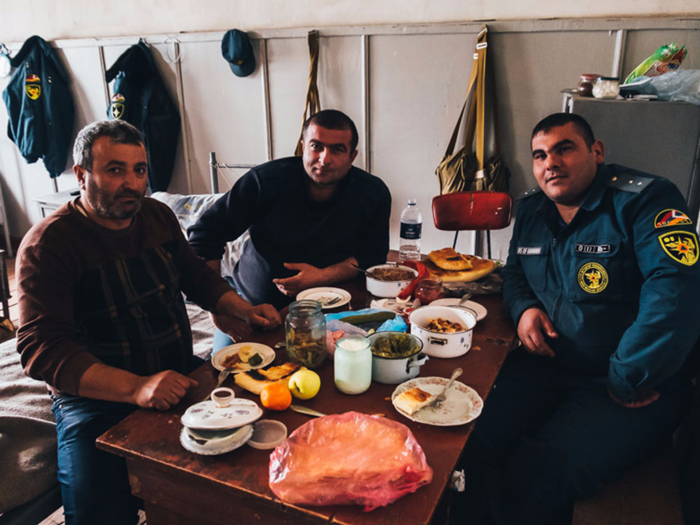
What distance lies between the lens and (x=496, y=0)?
10.8ft

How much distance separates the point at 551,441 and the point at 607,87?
1828 millimetres

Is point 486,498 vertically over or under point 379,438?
under

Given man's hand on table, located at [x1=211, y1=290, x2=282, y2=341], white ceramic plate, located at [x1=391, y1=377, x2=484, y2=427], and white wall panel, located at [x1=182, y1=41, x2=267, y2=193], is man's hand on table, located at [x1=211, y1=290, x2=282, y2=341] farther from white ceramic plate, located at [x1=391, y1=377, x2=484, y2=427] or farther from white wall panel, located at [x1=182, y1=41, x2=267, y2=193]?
white wall panel, located at [x1=182, y1=41, x2=267, y2=193]

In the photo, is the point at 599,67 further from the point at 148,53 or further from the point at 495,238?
the point at 148,53

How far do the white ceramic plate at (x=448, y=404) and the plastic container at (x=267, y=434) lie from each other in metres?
0.28

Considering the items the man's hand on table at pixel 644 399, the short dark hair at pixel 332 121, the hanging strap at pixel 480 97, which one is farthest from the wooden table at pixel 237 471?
the hanging strap at pixel 480 97

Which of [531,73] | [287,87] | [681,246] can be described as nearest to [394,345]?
[681,246]

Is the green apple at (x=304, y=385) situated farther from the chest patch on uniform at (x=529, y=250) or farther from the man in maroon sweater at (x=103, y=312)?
the chest patch on uniform at (x=529, y=250)

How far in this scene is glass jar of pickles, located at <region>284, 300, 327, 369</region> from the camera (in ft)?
4.62

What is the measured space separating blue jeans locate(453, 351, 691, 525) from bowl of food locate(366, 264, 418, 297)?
0.50 m

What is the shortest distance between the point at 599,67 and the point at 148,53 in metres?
3.51

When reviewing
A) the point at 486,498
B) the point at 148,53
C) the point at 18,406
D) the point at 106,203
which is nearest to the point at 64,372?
the point at 106,203

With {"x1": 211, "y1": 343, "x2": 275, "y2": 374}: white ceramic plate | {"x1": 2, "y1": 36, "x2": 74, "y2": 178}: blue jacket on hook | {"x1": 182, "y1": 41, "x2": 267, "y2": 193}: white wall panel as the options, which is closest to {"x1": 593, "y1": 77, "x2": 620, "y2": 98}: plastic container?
{"x1": 211, "y1": 343, "x2": 275, "y2": 374}: white ceramic plate

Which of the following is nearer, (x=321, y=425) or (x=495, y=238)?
(x=321, y=425)
